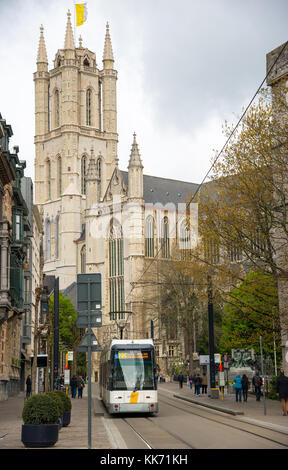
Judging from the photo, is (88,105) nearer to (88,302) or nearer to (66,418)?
(66,418)

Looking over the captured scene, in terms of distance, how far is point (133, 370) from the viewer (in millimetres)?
23031

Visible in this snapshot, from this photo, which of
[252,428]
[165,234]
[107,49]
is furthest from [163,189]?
[252,428]

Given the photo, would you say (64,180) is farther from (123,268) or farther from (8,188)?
(8,188)

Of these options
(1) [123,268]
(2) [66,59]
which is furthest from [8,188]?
(2) [66,59]

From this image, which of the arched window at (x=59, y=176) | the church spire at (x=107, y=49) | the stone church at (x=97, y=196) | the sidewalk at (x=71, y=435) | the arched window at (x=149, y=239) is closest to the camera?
the sidewalk at (x=71, y=435)

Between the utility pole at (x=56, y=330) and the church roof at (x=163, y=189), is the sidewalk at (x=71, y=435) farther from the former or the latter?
the church roof at (x=163, y=189)

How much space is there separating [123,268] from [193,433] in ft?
229

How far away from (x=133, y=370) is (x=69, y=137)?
257 ft

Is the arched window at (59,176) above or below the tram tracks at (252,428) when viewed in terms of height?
above

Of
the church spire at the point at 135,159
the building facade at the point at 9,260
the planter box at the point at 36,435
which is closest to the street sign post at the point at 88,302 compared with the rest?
the planter box at the point at 36,435

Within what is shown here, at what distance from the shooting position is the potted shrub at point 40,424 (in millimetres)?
12969

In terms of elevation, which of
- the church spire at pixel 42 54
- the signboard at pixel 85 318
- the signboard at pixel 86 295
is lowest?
the signboard at pixel 85 318

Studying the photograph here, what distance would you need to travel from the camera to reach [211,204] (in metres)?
23.8

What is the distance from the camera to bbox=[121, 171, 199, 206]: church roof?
9175 centimetres
